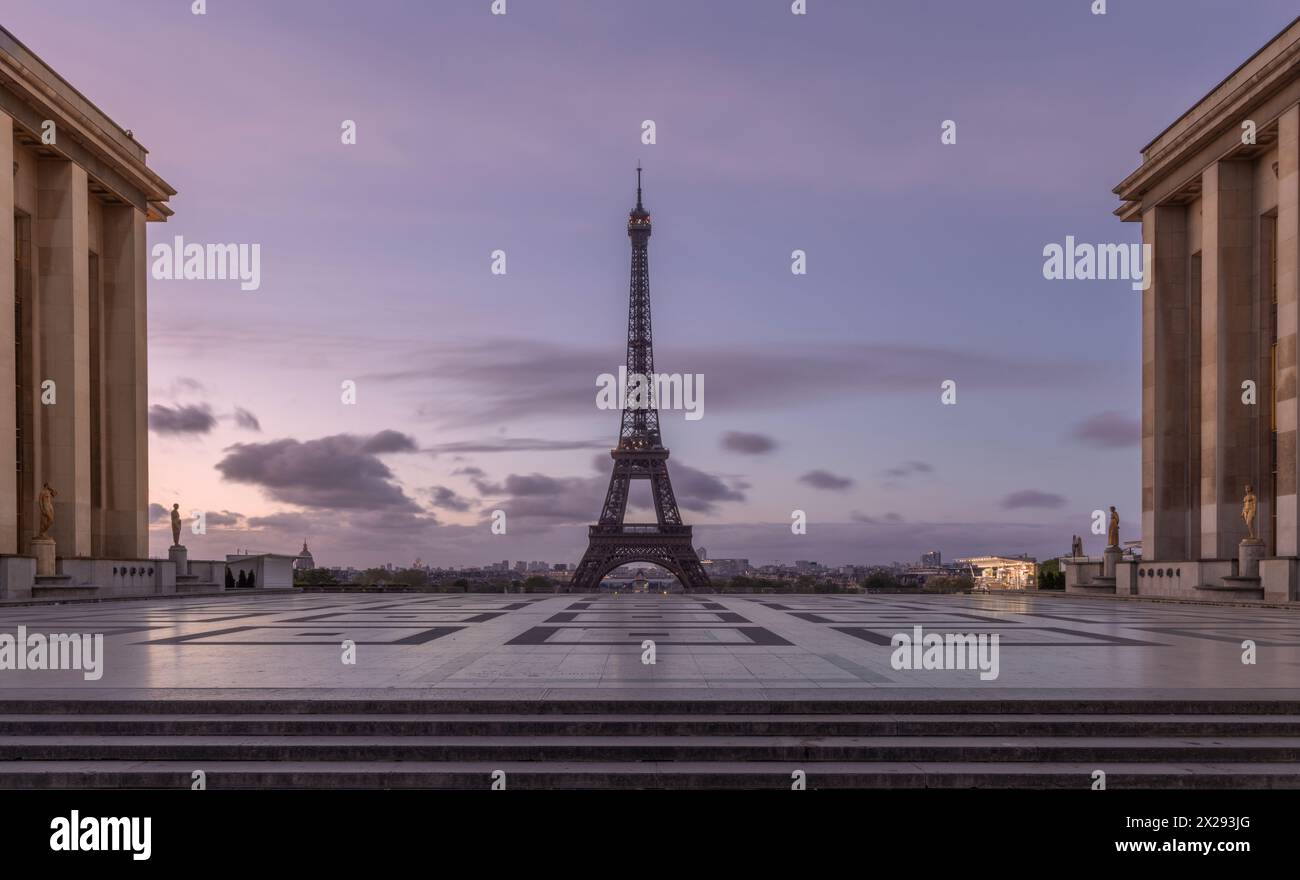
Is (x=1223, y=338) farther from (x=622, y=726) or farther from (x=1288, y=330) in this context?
(x=622, y=726)

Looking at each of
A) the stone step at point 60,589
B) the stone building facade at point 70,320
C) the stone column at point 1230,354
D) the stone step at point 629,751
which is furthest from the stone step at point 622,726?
the stone column at point 1230,354

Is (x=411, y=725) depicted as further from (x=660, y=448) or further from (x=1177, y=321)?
(x=660, y=448)

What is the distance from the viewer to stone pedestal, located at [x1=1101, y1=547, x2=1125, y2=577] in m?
40.6

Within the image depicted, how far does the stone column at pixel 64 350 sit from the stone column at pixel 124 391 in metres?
4.24

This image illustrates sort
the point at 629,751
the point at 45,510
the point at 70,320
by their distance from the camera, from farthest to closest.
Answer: the point at 70,320 → the point at 45,510 → the point at 629,751

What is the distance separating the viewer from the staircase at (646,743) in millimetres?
7785

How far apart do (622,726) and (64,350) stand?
37070 millimetres

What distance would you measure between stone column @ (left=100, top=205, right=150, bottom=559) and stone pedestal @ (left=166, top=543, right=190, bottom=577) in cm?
226

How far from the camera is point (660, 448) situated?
78.6m

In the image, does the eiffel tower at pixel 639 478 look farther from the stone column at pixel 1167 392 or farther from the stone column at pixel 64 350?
the stone column at pixel 64 350

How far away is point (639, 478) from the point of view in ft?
257

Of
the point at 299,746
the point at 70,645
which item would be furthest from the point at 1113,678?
the point at 70,645

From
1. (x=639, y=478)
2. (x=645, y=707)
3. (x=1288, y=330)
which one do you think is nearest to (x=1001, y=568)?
(x=639, y=478)

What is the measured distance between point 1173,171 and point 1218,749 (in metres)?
40.2
